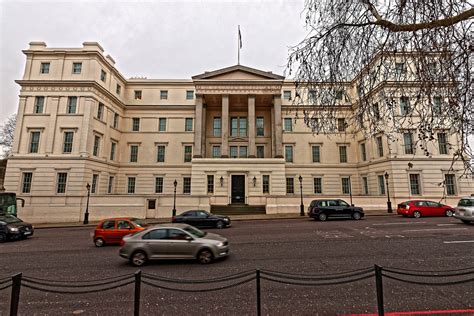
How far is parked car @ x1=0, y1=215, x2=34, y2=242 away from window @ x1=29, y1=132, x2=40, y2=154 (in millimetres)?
15294

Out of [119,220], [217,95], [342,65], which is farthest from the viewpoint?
[217,95]

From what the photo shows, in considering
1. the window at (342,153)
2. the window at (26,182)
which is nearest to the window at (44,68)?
the window at (26,182)

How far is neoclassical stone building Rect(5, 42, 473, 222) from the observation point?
26.9 metres

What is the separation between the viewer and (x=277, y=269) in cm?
790

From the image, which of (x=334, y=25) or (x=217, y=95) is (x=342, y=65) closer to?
(x=334, y=25)

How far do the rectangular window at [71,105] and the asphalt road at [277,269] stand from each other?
2086 centimetres

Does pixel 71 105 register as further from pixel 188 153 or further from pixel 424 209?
pixel 424 209

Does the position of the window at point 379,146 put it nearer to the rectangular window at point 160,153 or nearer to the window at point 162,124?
the rectangular window at point 160,153

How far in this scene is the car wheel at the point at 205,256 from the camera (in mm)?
9062

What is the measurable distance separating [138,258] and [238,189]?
21.9 m

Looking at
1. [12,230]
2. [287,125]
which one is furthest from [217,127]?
[12,230]

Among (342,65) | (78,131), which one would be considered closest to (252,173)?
(78,131)

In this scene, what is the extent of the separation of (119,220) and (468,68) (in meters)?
15.6

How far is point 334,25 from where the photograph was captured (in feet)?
20.0
